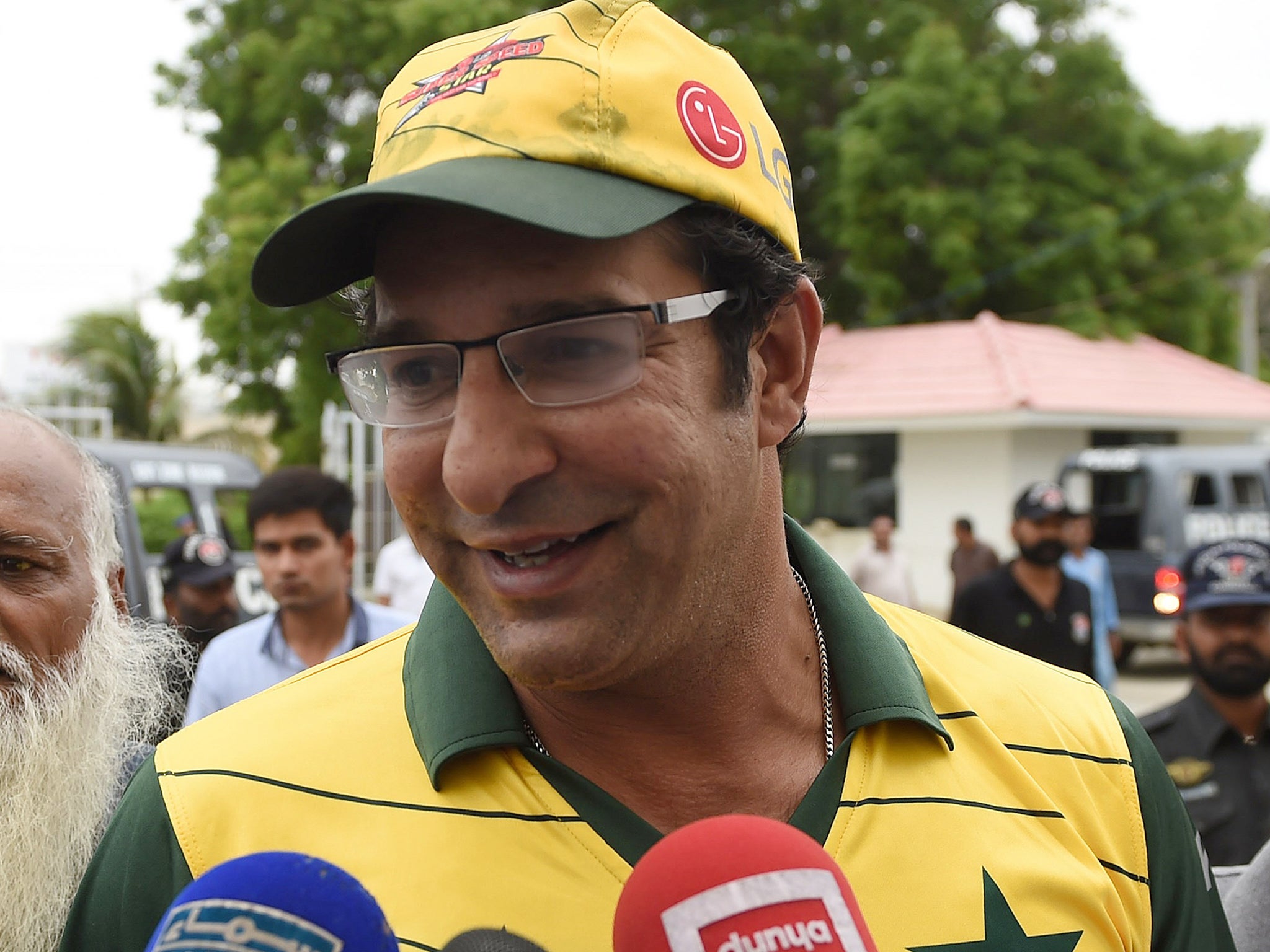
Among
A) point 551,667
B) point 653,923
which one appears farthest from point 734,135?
point 653,923

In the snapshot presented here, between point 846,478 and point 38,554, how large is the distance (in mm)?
17939

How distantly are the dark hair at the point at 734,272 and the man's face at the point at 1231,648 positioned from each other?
3134 mm

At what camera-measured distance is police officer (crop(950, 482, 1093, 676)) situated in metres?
6.32

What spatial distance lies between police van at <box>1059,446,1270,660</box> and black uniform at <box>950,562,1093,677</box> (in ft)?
21.9

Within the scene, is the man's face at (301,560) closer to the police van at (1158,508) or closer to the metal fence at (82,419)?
the metal fence at (82,419)

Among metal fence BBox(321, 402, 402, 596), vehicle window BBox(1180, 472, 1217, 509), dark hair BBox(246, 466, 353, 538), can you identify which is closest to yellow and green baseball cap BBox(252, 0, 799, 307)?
dark hair BBox(246, 466, 353, 538)

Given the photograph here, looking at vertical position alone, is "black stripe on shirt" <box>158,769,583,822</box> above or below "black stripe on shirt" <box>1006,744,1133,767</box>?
above

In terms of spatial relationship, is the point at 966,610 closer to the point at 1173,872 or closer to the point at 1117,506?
the point at 1173,872

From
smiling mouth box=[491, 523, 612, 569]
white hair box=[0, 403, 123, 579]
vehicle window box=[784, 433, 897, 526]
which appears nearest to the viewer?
smiling mouth box=[491, 523, 612, 569]

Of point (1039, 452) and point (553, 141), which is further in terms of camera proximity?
point (1039, 452)

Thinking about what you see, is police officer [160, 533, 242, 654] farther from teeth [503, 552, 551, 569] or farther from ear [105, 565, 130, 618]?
teeth [503, 552, 551, 569]

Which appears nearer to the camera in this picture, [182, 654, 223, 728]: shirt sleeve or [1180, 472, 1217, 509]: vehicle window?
[182, 654, 223, 728]: shirt sleeve

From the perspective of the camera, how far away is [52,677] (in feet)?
6.95

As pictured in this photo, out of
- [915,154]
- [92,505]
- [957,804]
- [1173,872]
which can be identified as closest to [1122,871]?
[1173,872]
